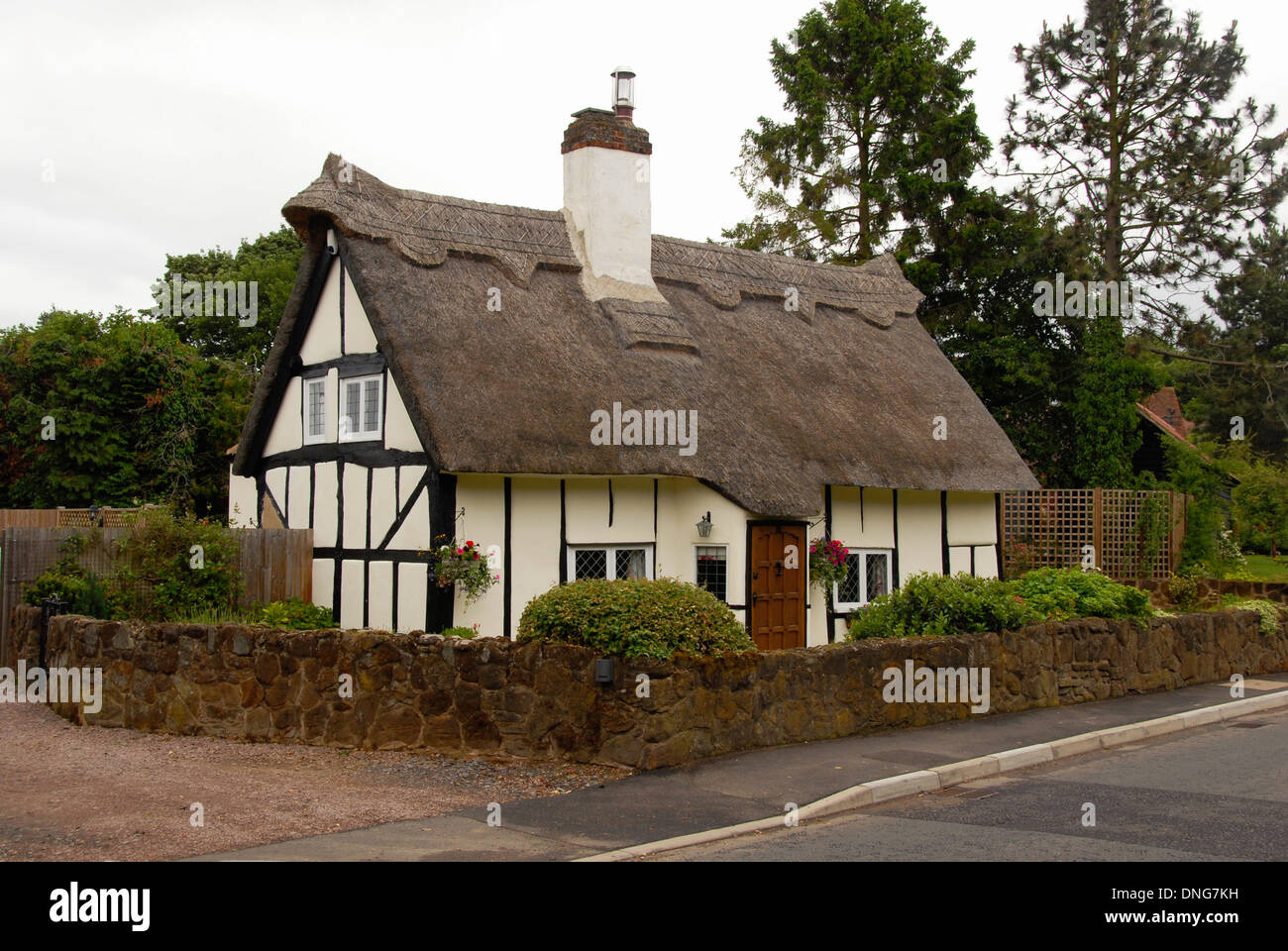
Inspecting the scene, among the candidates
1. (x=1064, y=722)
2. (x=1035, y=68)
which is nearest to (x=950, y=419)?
(x=1064, y=722)

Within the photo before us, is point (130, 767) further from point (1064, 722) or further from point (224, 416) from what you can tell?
point (224, 416)

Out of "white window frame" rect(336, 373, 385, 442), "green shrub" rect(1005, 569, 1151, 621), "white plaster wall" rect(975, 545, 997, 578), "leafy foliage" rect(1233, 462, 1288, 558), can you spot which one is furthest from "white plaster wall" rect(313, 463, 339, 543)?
"leafy foliage" rect(1233, 462, 1288, 558)

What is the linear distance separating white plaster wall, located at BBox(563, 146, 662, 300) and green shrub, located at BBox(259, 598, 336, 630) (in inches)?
256

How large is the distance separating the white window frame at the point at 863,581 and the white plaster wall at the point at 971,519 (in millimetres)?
1642

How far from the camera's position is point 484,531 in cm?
1500

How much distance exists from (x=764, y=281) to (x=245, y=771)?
46.5 ft

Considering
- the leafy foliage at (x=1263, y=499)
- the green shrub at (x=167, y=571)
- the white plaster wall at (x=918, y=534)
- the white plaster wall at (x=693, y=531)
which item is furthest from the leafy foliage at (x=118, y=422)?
the leafy foliage at (x=1263, y=499)

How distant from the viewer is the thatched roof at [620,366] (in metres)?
15.3

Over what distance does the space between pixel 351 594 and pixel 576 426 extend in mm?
3846

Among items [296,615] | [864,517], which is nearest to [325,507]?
[296,615]

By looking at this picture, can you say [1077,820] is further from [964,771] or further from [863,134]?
[863,134]

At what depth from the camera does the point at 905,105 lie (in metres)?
30.8

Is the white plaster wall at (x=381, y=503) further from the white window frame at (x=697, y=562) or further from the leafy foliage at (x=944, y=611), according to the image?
the leafy foliage at (x=944, y=611)

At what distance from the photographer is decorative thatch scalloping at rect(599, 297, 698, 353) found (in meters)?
17.8
